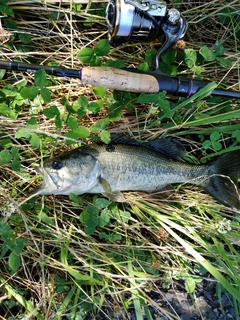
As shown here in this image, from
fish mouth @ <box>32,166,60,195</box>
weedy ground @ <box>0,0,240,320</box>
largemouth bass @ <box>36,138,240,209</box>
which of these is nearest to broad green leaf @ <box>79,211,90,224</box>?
weedy ground @ <box>0,0,240,320</box>

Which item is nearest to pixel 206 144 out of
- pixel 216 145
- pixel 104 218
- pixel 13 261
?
pixel 216 145

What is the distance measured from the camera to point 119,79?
6.86 ft

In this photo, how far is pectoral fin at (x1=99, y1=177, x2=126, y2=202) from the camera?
2271 mm

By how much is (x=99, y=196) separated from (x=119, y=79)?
30.6 inches

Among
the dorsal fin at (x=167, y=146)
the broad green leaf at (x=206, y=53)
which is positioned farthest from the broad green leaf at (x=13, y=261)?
the broad green leaf at (x=206, y=53)

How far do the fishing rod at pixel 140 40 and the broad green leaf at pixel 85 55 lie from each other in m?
0.15

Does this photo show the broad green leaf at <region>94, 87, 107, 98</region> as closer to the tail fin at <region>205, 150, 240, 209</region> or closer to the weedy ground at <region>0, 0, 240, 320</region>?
the weedy ground at <region>0, 0, 240, 320</region>

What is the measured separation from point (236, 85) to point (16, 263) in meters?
→ 1.82

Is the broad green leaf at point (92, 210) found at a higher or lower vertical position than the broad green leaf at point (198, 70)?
lower

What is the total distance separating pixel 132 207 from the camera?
96.6 inches

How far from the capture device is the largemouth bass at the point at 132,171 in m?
2.19

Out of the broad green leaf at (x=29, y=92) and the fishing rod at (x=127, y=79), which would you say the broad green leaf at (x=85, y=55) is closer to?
the fishing rod at (x=127, y=79)

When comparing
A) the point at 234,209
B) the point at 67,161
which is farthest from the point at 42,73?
the point at 234,209

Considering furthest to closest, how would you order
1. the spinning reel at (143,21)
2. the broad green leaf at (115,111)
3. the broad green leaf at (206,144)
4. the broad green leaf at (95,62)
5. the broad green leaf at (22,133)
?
the broad green leaf at (206,144)
the broad green leaf at (115,111)
the broad green leaf at (95,62)
the broad green leaf at (22,133)
the spinning reel at (143,21)
